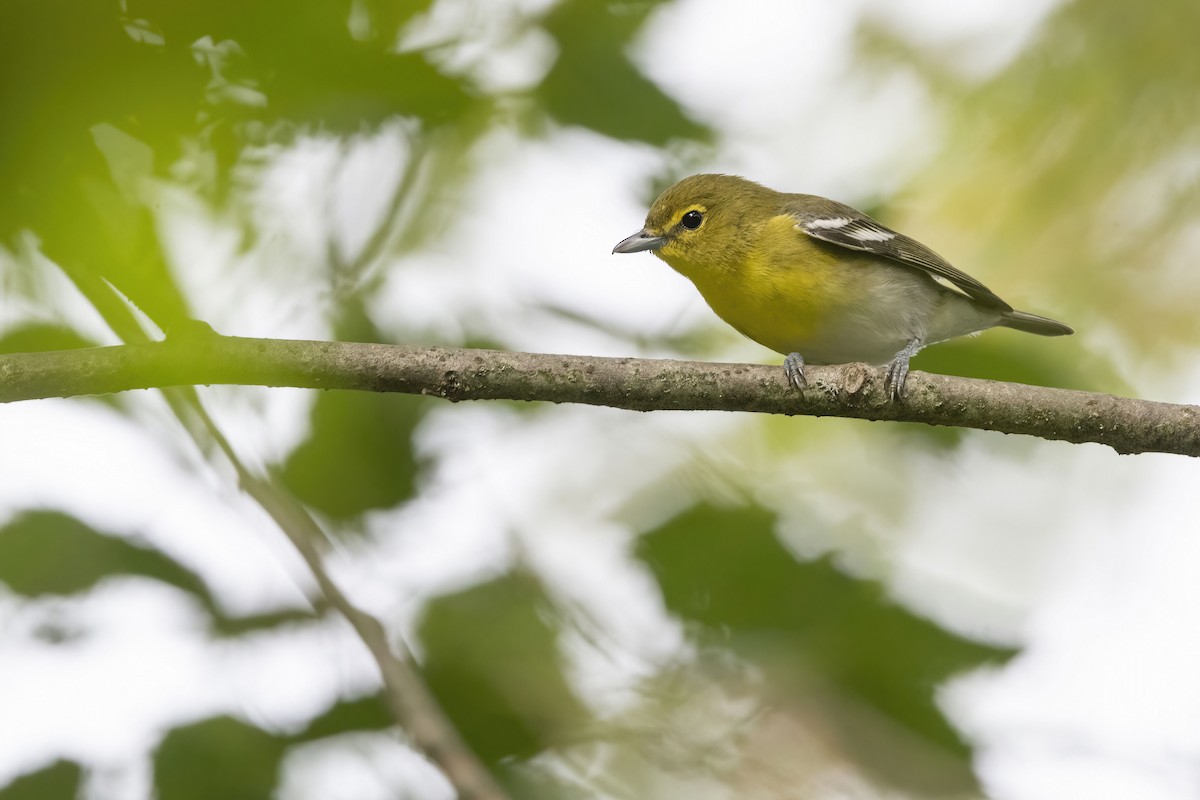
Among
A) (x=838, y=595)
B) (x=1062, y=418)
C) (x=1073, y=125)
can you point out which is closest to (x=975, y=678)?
(x=838, y=595)

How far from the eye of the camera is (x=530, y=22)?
283cm

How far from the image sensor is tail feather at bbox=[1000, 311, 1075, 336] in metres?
4.72

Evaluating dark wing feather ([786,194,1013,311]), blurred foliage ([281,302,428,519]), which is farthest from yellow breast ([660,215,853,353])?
blurred foliage ([281,302,428,519])

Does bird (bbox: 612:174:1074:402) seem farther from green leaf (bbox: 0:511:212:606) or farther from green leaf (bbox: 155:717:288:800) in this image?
green leaf (bbox: 155:717:288:800)

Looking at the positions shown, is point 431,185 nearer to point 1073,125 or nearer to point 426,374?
point 426,374

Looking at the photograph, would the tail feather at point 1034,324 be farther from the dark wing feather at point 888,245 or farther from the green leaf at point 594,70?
the green leaf at point 594,70

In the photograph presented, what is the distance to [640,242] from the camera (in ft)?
20.6

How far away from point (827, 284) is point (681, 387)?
248 centimetres

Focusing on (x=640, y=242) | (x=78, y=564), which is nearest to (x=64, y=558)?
(x=78, y=564)

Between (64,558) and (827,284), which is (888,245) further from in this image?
(64,558)

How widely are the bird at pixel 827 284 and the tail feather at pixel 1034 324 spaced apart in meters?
0.01

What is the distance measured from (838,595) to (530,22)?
1.69 m

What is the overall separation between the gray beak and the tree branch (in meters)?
2.53

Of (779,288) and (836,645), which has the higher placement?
(779,288)
